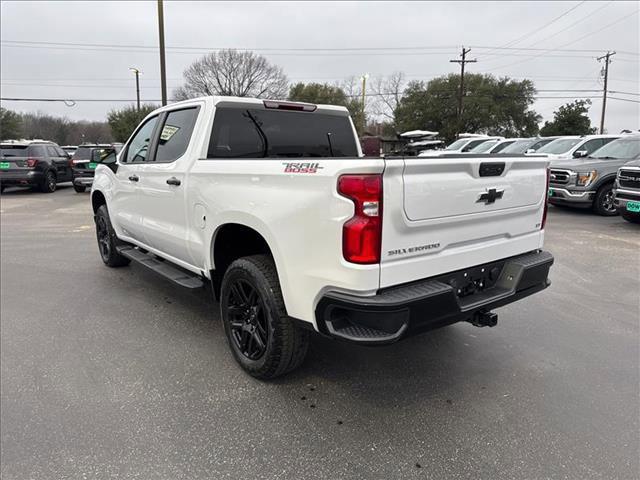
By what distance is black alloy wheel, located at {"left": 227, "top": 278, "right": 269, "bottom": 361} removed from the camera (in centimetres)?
318

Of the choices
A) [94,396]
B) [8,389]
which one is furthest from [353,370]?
[8,389]

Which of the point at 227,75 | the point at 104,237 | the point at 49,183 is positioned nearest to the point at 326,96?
the point at 227,75

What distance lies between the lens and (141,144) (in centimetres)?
496

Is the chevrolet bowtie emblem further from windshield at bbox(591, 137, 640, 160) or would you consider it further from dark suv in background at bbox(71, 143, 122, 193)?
dark suv in background at bbox(71, 143, 122, 193)

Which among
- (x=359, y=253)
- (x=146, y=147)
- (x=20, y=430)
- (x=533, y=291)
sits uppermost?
(x=146, y=147)

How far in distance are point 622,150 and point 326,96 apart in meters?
40.6

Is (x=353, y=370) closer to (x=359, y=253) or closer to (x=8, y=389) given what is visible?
(x=359, y=253)

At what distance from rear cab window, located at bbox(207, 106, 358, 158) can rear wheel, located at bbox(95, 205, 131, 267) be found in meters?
2.76

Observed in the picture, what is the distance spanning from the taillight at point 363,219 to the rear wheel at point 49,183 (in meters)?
17.6

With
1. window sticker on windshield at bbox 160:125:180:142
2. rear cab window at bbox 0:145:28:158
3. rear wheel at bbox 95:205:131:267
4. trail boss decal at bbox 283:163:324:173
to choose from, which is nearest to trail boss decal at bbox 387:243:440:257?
trail boss decal at bbox 283:163:324:173

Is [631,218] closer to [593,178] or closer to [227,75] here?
[593,178]

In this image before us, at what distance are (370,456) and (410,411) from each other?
1.70 feet

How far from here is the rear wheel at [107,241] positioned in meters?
5.96

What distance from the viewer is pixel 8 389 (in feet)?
10.5
